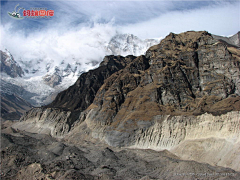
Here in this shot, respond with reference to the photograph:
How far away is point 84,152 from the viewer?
84.0 meters

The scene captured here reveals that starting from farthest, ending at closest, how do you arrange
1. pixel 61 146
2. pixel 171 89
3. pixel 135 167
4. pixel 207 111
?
pixel 171 89 → pixel 61 146 → pixel 207 111 → pixel 135 167

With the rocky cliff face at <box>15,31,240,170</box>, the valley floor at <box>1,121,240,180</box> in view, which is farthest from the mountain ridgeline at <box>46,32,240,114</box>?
the valley floor at <box>1,121,240,180</box>

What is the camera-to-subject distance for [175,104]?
97.8 meters

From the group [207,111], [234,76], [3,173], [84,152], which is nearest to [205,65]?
[234,76]

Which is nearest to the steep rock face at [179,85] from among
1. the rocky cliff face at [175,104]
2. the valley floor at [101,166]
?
the rocky cliff face at [175,104]

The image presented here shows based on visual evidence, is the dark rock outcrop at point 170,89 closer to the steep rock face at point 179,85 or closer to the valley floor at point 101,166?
the steep rock face at point 179,85

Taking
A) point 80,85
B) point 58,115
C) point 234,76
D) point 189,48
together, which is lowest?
point 58,115

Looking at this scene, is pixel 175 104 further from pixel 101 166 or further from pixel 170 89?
pixel 101 166

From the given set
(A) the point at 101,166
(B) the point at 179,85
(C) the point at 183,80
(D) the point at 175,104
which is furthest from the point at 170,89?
(A) the point at 101,166

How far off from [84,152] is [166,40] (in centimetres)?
7639

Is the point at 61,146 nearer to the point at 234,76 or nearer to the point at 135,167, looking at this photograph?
the point at 135,167

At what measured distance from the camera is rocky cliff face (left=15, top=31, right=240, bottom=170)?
73875 mm

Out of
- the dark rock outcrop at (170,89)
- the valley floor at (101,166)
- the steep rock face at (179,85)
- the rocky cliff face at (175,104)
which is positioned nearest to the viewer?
the valley floor at (101,166)

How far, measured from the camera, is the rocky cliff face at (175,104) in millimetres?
73875
